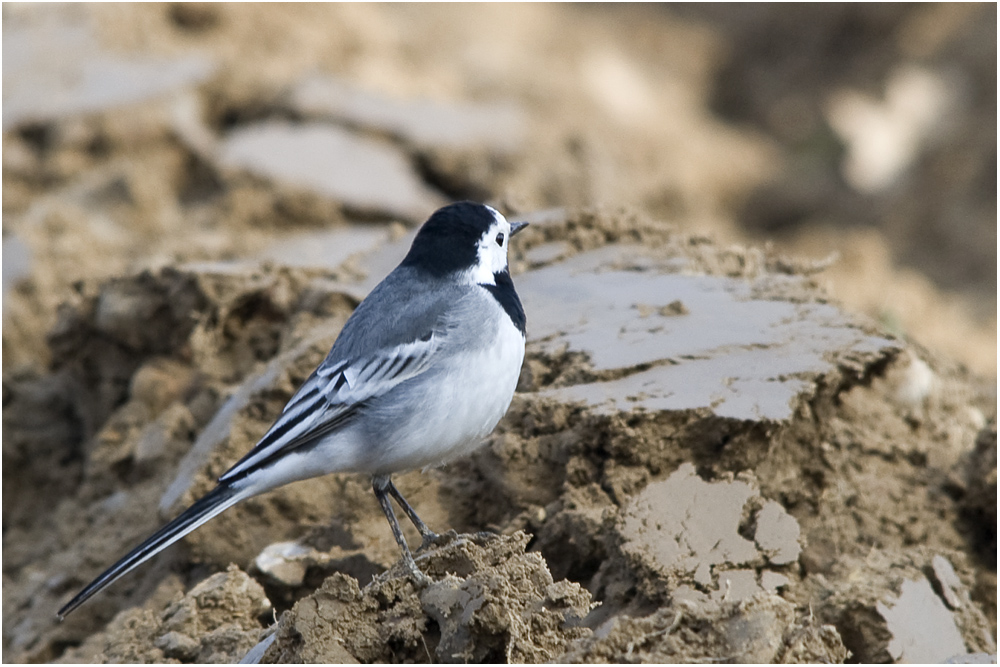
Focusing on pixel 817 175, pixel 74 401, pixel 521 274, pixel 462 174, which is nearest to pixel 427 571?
pixel 521 274

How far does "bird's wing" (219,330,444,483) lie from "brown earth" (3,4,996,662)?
2.12 feet

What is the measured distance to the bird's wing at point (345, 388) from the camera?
420cm

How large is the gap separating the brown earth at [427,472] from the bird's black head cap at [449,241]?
0.69 m

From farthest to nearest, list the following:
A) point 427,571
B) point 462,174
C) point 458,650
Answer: point 462,174 → point 427,571 → point 458,650

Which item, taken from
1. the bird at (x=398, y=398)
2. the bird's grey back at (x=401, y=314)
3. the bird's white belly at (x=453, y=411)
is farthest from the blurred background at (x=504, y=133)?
the bird's white belly at (x=453, y=411)

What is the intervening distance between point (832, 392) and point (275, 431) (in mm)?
2322

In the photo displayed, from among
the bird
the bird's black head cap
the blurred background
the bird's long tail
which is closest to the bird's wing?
the bird

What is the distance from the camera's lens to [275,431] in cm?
421

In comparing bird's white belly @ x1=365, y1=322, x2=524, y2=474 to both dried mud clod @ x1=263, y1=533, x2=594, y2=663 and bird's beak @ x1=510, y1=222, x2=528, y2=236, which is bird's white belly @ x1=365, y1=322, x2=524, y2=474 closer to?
dried mud clod @ x1=263, y1=533, x2=594, y2=663

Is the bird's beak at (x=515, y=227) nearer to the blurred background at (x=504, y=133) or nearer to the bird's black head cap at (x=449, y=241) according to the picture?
the bird's black head cap at (x=449, y=241)

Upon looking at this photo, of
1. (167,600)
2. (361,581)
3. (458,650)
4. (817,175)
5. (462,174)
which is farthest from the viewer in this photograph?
(817,175)

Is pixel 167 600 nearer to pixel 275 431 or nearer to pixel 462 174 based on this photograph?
pixel 275 431

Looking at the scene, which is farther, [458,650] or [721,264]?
[721,264]

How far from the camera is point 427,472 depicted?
5000 mm
